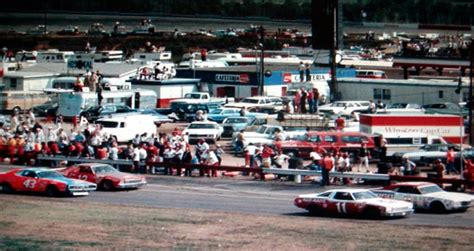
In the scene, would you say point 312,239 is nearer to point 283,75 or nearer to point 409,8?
point 283,75

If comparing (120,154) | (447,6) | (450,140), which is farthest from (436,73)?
(447,6)

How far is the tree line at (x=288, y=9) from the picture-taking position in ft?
452

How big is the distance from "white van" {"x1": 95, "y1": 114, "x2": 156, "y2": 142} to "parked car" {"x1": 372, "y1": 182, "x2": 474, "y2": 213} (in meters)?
19.9

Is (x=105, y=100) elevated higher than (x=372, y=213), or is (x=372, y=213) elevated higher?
(x=105, y=100)

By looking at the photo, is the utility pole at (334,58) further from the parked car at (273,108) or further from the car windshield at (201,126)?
the car windshield at (201,126)

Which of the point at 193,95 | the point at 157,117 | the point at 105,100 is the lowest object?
the point at 157,117

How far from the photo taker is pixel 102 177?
34.5 m

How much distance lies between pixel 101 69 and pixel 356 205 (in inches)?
1848

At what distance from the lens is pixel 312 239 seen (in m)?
26.1

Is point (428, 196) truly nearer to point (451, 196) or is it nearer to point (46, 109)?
point (451, 196)

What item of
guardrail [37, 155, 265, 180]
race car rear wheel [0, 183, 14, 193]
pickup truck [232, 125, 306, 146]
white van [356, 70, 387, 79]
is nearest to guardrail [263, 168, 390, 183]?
guardrail [37, 155, 265, 180]

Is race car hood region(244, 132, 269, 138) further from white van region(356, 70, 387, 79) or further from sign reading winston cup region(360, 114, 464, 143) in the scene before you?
white van region(356, 70, 387, 79)

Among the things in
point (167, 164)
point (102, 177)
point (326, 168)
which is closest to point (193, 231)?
point (102, 177)

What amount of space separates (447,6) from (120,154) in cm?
10432
